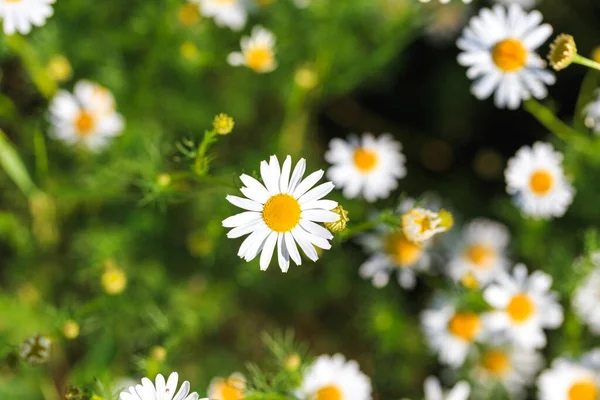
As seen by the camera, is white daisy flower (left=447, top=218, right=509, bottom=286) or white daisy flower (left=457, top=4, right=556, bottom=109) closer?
white daisy flower (left=457, top=4, right=556, bottom=109)

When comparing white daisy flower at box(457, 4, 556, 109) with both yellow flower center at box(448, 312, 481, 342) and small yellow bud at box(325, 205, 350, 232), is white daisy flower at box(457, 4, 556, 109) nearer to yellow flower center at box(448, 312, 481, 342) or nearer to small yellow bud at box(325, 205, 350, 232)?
small yellow bud at box(325, 205, 350, 232)

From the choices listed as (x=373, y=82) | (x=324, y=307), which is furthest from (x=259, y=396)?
(x=373, y=82)

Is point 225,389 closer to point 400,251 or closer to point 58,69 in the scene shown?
point 400,251

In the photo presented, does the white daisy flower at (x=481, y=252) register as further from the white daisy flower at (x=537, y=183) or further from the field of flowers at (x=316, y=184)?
the white daisy flower at (x=537, y=183)

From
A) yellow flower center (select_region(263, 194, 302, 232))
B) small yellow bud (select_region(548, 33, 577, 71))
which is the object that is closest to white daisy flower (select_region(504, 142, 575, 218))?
small yellow bud (select_region(548, 33, 577, 71))

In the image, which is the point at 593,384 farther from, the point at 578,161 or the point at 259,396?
the point at 259,396

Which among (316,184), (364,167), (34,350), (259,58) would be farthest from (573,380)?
(34,350)
